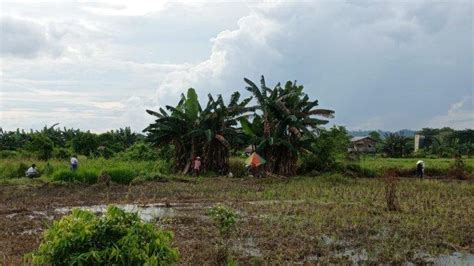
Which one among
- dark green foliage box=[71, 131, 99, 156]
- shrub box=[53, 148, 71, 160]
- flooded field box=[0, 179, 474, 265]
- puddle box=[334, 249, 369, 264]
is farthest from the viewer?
dark green foliage box=[71, 131, 99, 156]

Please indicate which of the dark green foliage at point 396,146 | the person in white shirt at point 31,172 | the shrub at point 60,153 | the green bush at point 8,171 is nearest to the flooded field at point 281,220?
the person in white shirt at point 31,172

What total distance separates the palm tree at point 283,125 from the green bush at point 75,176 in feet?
25.1

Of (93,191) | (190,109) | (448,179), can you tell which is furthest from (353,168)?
(93,191)

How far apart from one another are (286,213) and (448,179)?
14.1 m

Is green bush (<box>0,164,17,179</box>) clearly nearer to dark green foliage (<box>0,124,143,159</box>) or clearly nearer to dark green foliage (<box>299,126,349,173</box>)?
dark green foliage (<box>0,124,143,159</box>)

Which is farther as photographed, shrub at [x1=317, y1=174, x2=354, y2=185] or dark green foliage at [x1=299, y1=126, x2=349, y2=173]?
dark green foliage at [x1=299, y1=126, x2=349, y2=173]

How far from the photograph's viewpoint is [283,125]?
22781 mm

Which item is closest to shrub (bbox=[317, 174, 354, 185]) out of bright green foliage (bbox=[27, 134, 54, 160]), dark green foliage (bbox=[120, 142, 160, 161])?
dark green foliage (bbox=[120, 142, 160, 161])

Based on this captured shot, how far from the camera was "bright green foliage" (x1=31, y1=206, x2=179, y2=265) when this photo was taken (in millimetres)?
3688

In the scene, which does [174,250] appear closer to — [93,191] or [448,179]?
[93,191]

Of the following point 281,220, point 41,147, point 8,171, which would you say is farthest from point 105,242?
point 41,147

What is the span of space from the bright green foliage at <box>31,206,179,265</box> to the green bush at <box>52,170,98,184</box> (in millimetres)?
14774

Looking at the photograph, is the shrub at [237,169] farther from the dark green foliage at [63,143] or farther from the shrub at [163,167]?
the dark green foliage at [63,143]

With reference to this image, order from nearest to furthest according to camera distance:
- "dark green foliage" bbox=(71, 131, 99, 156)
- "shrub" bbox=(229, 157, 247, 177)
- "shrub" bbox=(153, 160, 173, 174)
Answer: "shrub" bbox=(153, 160, 173, 174) → "shrub" bbox=(229, 157, 247, 177) → "dark green foliage" bbox=(71, 131, 99, 156)
